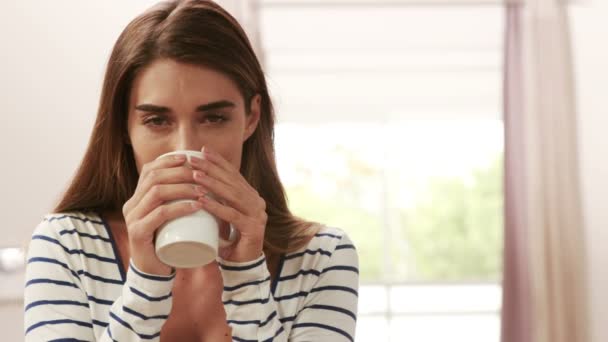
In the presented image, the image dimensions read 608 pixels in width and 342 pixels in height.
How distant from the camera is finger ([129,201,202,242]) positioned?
0.90 metres

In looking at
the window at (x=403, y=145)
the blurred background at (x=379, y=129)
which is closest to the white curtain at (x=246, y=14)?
the blurred background at (x=379, y=129)

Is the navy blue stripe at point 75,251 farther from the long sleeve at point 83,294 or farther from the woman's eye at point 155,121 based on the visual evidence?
the woman's eye at point 155,121

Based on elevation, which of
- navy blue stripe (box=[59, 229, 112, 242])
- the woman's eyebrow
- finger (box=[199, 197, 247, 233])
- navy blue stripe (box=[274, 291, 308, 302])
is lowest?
navy blue stripe (box=[274, 291, 308, 302])

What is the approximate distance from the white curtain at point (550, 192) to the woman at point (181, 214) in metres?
2.14

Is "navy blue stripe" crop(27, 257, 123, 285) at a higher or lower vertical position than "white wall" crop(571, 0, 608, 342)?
lower

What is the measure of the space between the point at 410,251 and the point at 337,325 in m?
10.8

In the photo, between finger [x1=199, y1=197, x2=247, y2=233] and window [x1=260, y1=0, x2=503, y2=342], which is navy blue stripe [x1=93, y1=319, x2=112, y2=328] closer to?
finger [x1=199, y1=197, x2=247, y2=233]

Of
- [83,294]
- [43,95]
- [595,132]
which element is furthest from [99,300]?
[595,132]

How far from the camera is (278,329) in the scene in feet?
3.74

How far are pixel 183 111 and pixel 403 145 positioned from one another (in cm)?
964

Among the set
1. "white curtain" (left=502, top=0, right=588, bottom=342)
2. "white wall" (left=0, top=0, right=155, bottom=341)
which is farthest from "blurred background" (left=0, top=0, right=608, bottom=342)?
"white curtain" (left=502, top=0, right=588, bottom=342)

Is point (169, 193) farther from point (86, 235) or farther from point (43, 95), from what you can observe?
A: point (43, 95)

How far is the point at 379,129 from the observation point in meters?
10.3

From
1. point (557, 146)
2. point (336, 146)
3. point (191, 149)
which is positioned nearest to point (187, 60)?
point (191, 149)
